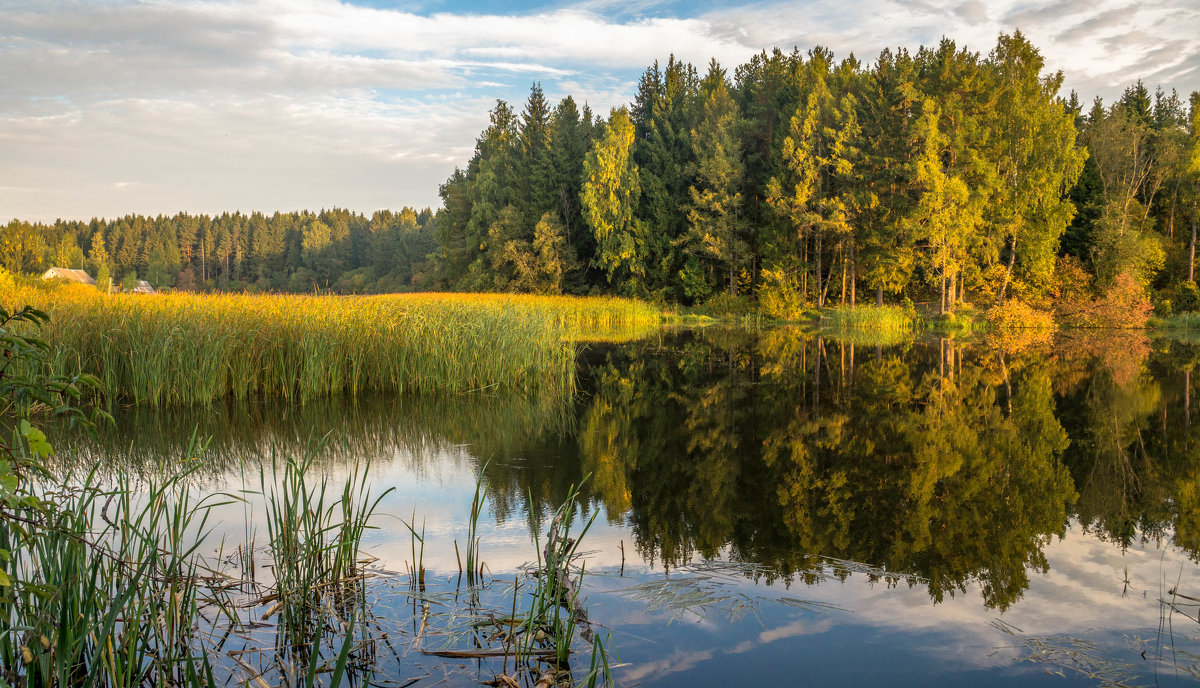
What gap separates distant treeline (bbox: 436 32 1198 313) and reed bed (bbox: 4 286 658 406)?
24.5m

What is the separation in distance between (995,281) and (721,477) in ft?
109

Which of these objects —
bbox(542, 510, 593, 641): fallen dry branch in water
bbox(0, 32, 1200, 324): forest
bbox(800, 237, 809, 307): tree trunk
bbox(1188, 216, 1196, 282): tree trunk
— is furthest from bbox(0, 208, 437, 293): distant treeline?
bbox(542, 510, 593, 641): fallen dry branch in water

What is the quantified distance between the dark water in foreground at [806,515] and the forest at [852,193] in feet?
73.4

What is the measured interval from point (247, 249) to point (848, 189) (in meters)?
98.6

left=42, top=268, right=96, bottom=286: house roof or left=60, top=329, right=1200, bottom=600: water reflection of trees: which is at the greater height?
left=42, top=268, right=96, bottom=286: house roof

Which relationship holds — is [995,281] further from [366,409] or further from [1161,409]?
[366,409]

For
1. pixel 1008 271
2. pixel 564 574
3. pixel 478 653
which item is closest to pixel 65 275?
pixel 1008 271

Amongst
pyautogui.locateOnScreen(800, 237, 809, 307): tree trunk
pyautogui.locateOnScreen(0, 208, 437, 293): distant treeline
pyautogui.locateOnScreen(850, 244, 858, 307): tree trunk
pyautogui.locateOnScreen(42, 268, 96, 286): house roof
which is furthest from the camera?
pyautogui.locateOnScreen(0, 208, 437, 293): distant treeline

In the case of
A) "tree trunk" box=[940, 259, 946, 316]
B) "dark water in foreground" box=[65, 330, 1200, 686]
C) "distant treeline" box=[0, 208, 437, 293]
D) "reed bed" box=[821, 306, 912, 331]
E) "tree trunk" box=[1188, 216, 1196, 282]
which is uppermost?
"distant treeline" box=[0, 208, 437, 293]

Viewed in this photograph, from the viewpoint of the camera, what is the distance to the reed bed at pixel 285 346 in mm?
10492

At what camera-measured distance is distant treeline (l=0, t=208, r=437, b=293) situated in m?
90.1

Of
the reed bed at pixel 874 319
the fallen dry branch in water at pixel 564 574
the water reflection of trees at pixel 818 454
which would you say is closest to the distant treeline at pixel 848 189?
the reed bed at pixel 874 319

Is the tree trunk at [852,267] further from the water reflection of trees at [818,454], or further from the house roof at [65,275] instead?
the house roof at [65,275]

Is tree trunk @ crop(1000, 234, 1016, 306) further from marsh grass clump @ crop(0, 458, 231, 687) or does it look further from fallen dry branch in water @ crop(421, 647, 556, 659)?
marsh grass clump @ crop(0, 458, 231, 687)
